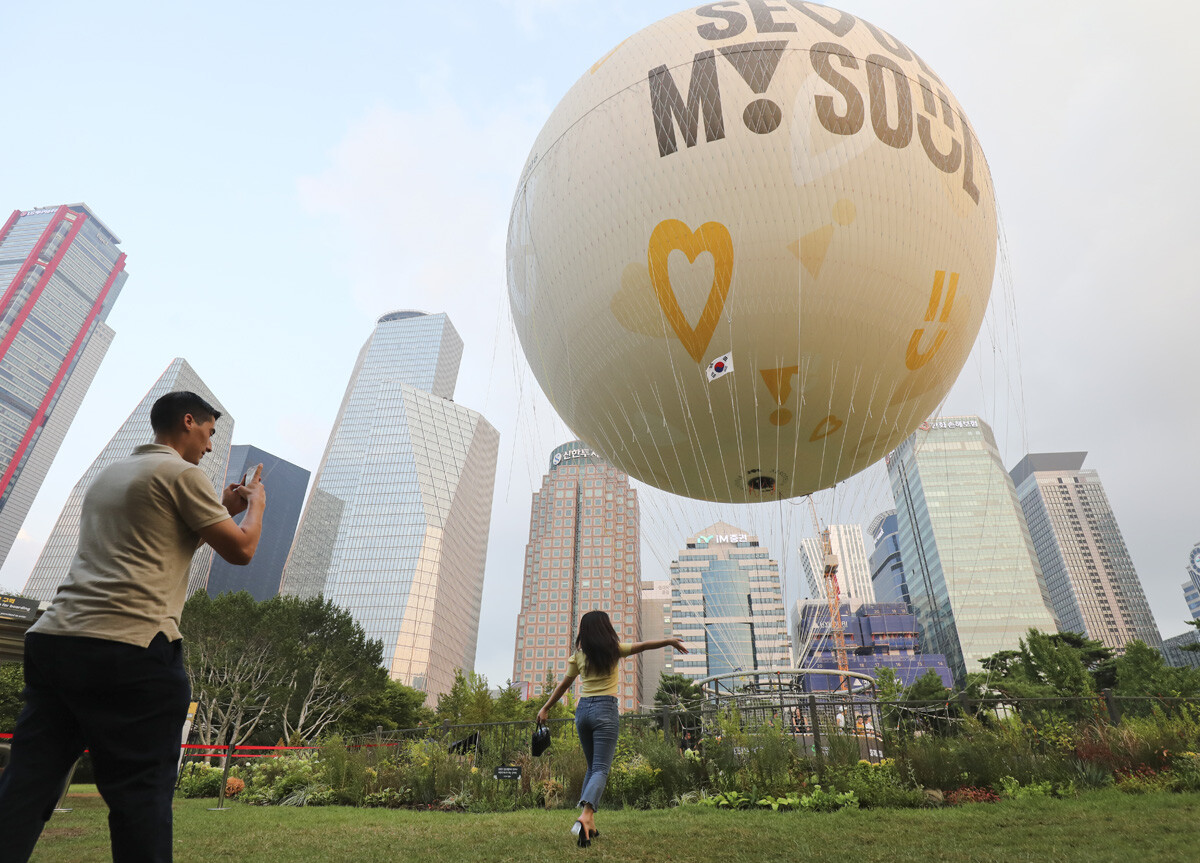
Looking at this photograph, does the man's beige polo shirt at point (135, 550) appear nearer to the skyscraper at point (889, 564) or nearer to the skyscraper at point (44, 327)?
the skyscraper at point (889, 564)

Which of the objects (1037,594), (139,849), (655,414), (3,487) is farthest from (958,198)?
(3,487)

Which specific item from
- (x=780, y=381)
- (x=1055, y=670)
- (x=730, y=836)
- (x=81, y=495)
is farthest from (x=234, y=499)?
(x=81, y=495)

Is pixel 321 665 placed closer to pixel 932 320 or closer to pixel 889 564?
pixel 932 320

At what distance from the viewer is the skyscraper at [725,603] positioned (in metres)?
128

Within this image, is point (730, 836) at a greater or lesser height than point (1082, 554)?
lesser

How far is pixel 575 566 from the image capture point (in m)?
150

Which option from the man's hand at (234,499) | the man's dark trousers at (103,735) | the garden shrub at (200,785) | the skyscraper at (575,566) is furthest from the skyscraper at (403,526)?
the man's dark trousers at (103,735)

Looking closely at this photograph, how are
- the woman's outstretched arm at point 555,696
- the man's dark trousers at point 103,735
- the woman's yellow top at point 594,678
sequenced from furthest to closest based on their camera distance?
the woman's outstretched arm at point 555,696
the woman's yellow top at point 594,678
the man's dark trousers at point 103,735

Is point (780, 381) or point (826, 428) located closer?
point (780, 381)

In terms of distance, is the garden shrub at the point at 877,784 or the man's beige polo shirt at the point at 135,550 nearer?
the man's beige polo shirt at the point at 135,550

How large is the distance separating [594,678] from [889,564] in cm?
18415

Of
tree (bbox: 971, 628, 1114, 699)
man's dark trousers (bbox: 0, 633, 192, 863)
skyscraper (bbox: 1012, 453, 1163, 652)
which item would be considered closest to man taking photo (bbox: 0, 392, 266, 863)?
man's dark trousers (bbox: 0, 633, 192, 863)

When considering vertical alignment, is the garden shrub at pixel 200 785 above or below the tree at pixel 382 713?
below

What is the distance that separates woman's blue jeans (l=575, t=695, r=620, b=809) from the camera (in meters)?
4.57
